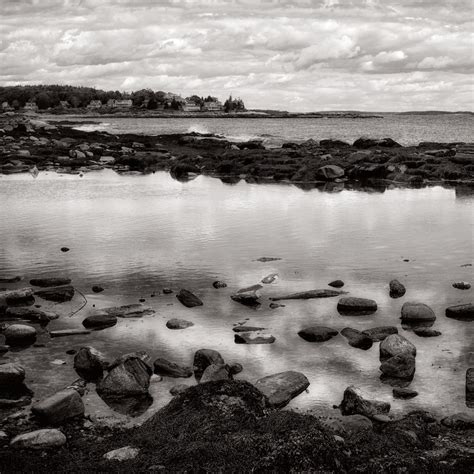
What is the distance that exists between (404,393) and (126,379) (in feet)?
12.5

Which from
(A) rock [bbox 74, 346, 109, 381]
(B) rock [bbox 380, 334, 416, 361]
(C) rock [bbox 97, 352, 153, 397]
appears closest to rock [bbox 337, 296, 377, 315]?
(B) rock [bbox 380, 334, 416, 361]

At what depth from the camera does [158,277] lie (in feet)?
49.1

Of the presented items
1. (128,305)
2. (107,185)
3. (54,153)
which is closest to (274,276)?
(128,305)

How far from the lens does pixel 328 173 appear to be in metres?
37.2

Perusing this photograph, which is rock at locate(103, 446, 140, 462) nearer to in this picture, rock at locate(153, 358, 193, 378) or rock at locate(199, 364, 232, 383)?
rock at locate(199, 364, 232, 383)

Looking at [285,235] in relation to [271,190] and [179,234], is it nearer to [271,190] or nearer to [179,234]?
[179,234]

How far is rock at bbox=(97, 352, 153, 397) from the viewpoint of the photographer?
30.2ft

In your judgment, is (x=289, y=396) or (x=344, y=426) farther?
(x=289, y=396)

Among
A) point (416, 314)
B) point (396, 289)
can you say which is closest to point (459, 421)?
point (416, 314)

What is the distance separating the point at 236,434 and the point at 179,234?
536 inches

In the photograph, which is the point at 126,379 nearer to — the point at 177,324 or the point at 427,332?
the point at 177,324

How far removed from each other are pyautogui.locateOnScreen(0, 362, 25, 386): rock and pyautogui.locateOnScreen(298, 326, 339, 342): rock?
4.55 m

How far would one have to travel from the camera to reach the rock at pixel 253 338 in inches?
436

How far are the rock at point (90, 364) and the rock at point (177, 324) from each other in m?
1.88
